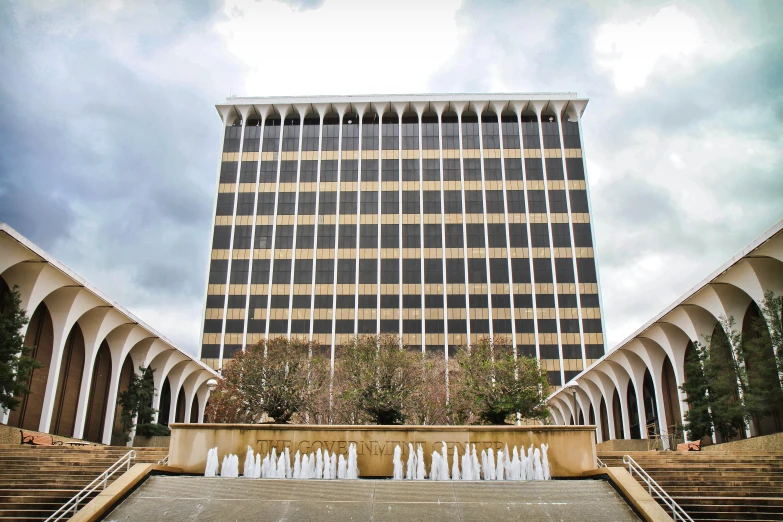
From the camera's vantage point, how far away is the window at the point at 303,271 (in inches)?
2869

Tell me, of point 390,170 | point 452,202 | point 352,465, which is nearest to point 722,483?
point 352,465

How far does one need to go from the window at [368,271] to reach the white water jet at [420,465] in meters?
54.1

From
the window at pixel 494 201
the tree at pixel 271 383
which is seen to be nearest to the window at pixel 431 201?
the window at pixel 494 201

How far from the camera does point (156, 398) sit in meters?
44.7

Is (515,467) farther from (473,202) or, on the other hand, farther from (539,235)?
(473,202)

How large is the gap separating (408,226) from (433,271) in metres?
5.74

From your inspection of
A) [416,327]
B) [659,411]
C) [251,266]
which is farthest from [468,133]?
[659,411]

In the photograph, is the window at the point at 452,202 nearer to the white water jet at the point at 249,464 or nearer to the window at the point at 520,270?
the window at the point at 520,270

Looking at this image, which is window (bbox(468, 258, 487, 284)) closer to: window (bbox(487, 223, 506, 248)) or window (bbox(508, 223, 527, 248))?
window (bbox(487, 223, 506, 248))

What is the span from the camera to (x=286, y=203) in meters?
76.0

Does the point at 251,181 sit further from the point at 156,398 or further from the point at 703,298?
the point at 703,298

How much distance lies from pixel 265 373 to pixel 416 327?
3833 centimetres

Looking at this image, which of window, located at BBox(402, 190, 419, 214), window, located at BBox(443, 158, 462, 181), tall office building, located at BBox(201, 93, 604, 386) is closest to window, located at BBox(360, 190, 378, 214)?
tall office building, located at BBox(201, 93, 604, 386)

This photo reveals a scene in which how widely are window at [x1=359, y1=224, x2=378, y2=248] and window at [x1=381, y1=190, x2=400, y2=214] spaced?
90.9 inches
